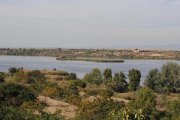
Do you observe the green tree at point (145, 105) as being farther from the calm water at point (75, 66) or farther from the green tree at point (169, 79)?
the calm water at point (75, 66)

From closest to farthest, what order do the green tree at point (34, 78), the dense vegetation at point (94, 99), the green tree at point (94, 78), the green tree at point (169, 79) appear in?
1. the dense vegetation at point (94, 99)
2. the green tree at point (34, 78)
3. the green tree at point (94, 78)
4. the green tree at point (169, 79)

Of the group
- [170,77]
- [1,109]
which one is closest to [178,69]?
[170,77]

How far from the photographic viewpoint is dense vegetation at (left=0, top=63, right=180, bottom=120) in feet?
53.2

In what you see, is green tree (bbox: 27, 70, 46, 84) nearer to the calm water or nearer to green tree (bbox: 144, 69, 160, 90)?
green tree (bbox: 144, 69, 160, 90)

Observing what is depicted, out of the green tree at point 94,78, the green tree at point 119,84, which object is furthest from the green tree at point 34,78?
the green tree at point 119,84

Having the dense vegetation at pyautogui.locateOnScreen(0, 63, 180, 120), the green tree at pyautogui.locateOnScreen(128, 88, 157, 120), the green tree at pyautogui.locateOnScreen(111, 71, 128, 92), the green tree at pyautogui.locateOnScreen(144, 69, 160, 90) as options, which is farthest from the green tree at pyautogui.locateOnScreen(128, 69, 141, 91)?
the green tree at pyautogui.locateOnScreen(128, 88, 157, 120)

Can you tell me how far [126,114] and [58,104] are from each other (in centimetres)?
1785

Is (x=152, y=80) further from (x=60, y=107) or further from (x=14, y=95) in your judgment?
(x=14, y=95)

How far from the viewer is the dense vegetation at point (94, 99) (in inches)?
638

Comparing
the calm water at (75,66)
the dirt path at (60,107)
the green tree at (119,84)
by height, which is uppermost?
the dirt path at (60,107)

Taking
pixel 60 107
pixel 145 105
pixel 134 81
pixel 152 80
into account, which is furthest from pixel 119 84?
pixel 60 107

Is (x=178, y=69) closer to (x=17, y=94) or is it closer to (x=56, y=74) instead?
(x=56, y=74)

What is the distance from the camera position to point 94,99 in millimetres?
24094

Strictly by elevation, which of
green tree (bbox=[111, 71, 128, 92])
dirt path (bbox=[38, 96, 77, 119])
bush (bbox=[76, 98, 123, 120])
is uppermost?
bush (bbox=[76, 98, 123, 120])
